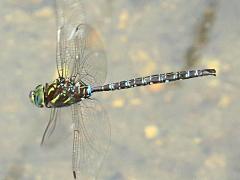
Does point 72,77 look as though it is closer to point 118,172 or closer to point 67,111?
point 67,111

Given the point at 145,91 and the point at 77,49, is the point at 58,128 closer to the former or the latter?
the point at 77,49

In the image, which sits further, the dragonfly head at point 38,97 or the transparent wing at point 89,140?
the dragonfly head at point 38,97

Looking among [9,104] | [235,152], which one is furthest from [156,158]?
[9,104]

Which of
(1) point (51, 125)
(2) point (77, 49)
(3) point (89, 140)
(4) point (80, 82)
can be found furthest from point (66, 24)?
(3) point (89, 140)

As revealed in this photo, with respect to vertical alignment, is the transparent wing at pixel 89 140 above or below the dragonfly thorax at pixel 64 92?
below

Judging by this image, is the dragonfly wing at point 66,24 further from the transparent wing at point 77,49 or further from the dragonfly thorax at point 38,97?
the dragonfly thorax at point 38,97

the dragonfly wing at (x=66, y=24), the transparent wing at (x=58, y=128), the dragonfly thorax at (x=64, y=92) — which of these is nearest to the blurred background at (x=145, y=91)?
the transparent wing at (x=58, y=128)

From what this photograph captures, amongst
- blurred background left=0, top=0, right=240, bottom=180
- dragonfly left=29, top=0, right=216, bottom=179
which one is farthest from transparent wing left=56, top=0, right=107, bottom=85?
blurred background left=0, top=0, right=240, bottom=180
